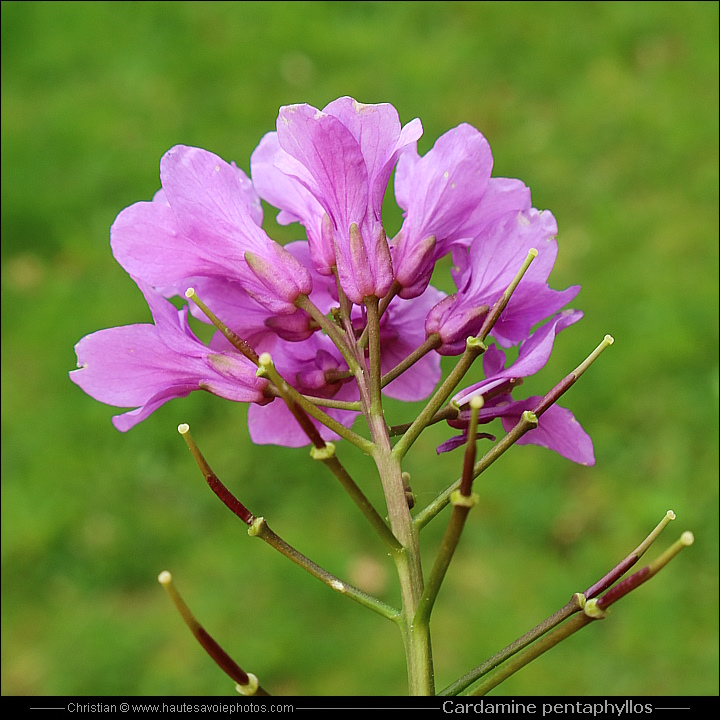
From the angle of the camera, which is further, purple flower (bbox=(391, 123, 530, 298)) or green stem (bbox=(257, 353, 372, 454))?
purple flower (bbox=(391, 123, 530, 298))

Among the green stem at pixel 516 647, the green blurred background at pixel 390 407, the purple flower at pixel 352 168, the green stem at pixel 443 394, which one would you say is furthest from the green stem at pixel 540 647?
the green blurred background at pixel 390 407

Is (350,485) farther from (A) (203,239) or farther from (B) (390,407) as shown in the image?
(B) (390,407)

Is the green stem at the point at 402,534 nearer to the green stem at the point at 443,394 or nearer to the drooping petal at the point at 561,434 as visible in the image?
the green stem at the point at 443,394

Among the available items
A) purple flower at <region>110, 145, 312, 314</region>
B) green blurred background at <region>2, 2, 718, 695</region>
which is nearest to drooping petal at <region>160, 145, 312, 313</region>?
purple flower at <region>110, 145, 312, 314</region>

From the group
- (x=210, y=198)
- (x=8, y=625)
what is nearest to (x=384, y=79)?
(x=8, y=625)

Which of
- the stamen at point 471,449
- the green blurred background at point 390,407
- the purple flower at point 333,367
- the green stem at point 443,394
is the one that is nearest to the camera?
the stamen at point 471,449

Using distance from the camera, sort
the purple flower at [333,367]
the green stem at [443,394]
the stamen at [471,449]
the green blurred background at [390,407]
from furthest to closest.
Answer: the green blurred background at [390,407], the purple flower at [333,367], the green stem at [443,394], the stamen at [471,449]

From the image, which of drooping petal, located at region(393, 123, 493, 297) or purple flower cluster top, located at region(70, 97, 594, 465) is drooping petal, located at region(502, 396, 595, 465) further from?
drooping petal, located at region(393, 123, 493, 297)
